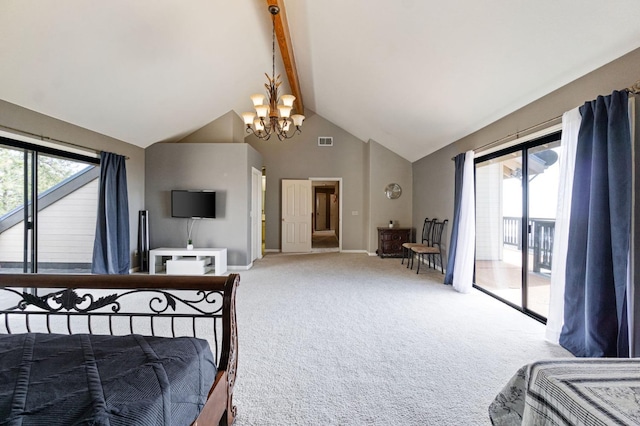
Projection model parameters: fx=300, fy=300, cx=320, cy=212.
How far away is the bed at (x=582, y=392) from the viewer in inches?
33.5

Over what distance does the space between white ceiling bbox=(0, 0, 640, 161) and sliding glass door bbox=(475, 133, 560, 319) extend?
625mm

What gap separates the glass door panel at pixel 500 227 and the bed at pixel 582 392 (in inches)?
111

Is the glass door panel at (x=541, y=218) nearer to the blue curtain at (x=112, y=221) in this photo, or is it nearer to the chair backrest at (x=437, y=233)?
the chair backrest at (x=437, y=233)

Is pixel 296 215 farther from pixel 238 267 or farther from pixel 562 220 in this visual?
pixel 562 220

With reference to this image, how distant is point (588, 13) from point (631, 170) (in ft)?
3.71

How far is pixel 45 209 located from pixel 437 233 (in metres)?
6.18

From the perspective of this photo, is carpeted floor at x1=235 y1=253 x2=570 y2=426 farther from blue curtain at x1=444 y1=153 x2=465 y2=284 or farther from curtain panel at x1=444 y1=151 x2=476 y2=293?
blue curtain at x1=444 y1=153 x2=465 y2=284

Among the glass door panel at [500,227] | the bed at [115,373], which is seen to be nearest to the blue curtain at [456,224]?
the glass door panel at [500,227]

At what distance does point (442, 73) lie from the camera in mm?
3459

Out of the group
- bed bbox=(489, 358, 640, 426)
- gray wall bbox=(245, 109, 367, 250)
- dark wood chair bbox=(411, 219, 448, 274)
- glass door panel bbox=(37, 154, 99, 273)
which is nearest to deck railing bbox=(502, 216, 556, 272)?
dark wood chair bbox=(411, 219, 448, 274)

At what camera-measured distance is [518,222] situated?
12.3 feet

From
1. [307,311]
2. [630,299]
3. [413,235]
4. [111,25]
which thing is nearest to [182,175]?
[111,25]

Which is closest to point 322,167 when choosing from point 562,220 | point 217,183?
point 217,183

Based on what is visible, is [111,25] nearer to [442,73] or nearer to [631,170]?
[442,73]
